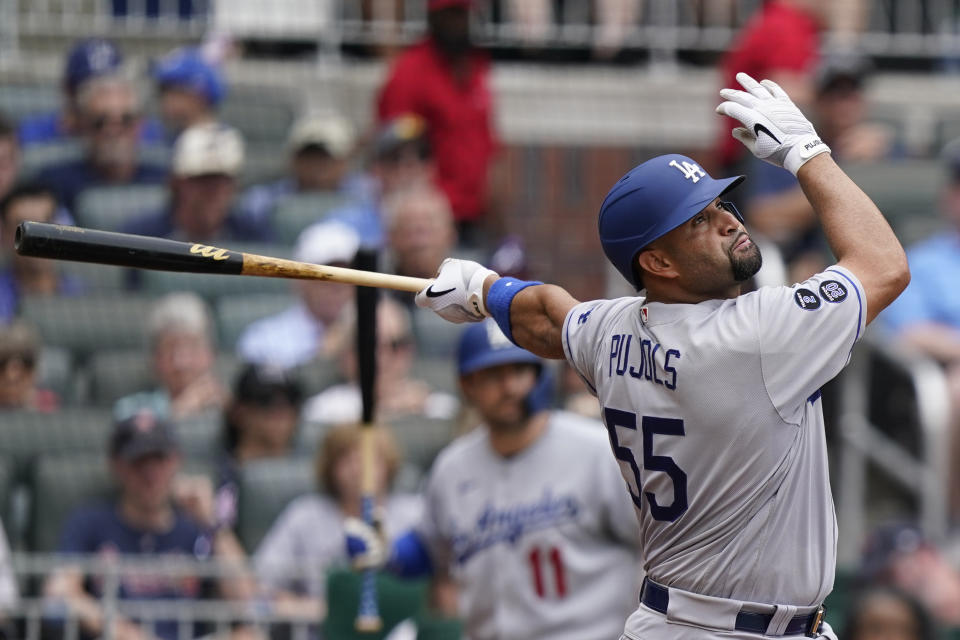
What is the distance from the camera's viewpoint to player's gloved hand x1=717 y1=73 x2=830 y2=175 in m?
4.23

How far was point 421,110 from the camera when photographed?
31.2 ft

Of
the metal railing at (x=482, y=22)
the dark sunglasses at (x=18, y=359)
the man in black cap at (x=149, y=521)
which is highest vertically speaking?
the metal railing at (x=482, y=22)

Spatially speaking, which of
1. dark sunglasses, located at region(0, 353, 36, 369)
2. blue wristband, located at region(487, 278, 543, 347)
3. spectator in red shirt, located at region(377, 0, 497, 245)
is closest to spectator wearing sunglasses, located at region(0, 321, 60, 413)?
dark sunglasses, located at region(0, 353, 36, 369)

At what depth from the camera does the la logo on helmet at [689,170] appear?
13.6ft

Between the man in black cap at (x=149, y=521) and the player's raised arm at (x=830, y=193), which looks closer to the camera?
the player's raised arm at (x=830, y=193)

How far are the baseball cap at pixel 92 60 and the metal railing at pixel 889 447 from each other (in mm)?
4174

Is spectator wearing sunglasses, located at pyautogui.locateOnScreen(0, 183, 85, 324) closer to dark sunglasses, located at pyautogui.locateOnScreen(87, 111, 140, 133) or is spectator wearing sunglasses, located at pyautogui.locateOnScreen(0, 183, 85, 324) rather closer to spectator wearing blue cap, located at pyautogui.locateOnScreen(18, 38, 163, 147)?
dark sunglasses, located at pyautogui.locateOnScreen(87, 111, 140, 133)


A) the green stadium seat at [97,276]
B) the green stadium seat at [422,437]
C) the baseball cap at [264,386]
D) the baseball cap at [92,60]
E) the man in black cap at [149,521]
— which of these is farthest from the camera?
the baseball cap at [92,60]

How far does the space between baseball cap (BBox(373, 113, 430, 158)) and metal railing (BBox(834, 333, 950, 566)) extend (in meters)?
2.58

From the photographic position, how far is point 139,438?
6820mm

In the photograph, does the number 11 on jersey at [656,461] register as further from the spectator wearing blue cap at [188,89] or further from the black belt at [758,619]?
the spectator wearing blue cap at [188,89]

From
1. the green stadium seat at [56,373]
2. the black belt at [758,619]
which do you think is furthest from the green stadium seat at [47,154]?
the black belt at [758,619]

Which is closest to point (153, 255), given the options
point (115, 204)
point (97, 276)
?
point (97, 276)

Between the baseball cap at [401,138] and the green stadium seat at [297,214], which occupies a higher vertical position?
the baseball cap at [401,138]
